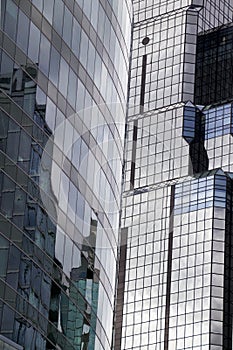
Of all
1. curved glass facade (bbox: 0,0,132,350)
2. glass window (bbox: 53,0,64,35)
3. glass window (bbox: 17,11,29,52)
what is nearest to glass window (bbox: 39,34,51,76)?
curved glass facade (bbox: 0,0,132,350)

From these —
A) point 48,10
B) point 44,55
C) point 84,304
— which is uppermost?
point 48,10

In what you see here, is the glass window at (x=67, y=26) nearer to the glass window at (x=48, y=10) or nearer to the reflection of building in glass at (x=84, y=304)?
the glass window at (x=48, y=10)

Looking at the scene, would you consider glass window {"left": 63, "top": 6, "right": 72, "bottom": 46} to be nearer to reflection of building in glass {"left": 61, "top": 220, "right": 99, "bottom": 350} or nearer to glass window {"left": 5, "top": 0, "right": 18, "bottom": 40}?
glass window {"left": 5, "top": 0, "right": 18, "bottom": 40}

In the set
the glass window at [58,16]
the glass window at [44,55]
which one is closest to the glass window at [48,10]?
the glass window at [58,16]

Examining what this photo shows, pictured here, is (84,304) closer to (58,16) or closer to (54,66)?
(54,66)

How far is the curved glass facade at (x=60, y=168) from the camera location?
208 feet

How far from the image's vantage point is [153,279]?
191 meters

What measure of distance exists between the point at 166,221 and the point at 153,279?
424 inches

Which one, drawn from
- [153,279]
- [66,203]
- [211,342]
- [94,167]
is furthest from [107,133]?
[153,279]

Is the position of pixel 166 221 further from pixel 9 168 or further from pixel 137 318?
pixel 9 168

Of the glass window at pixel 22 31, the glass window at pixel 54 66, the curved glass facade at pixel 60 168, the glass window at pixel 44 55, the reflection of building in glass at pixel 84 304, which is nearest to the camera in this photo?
the curved glass facade at pixel 60 168

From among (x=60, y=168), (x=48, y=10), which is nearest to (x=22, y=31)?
(x=48, y=10)

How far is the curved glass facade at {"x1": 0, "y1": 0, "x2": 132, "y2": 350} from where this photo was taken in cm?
6328

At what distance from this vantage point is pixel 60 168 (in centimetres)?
7075
